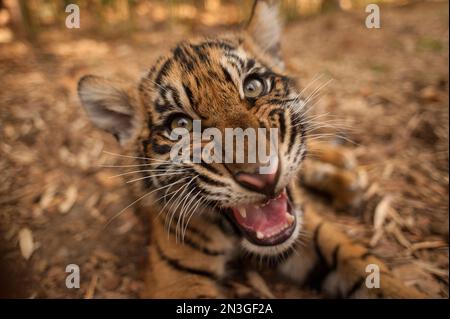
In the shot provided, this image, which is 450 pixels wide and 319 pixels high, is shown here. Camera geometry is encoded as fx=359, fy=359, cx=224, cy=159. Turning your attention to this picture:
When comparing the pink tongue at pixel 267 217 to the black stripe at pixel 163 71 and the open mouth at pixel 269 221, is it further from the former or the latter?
the black stripe at pixel 163 71

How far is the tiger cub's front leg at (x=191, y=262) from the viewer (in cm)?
189

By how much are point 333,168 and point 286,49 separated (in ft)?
9.74

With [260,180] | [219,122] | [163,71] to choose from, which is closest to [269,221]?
[260,180]

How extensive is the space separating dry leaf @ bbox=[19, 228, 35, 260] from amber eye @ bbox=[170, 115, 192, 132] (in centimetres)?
126

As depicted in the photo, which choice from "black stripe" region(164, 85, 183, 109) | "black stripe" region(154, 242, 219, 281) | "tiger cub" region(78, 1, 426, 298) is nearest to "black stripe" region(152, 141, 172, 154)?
"tiger cub" region(78, 1, 426, 298)

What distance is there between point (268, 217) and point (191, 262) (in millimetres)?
602

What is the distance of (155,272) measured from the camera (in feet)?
6.40

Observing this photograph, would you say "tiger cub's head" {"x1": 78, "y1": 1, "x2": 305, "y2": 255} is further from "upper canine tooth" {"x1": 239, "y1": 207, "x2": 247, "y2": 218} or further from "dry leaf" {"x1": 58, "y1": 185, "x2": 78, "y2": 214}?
"dry leaf" {"x1": 58, "y1": 185, "x2": 78, "y2": 214}

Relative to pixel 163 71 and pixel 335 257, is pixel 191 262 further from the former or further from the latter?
pixel 163 71

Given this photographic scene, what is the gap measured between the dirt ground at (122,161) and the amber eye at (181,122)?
0.74 meters

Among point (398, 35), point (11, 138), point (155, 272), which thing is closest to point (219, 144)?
point (155, 272)

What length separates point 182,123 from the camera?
161 centimetres

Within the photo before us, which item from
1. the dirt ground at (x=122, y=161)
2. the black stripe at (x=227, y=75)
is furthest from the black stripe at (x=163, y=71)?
the dirt ground at (x=122, y=161)

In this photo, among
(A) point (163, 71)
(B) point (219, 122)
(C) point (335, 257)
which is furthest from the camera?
A: (C) point (335, 257)
